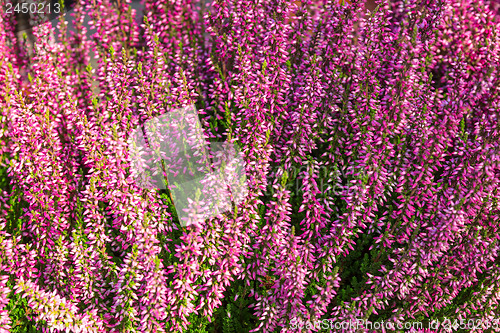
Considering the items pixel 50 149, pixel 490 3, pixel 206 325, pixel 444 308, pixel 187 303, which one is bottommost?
pixel 206 325

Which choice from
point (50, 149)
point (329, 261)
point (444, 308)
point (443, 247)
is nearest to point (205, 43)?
point (50, 149)

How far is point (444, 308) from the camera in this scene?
3975mm

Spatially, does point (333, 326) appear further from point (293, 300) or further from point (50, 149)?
point (50, 149)

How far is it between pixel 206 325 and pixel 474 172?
2925 millimetres

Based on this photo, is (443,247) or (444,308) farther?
(444,308)

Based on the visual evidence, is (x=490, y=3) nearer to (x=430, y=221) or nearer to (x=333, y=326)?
(x=430, y=221)

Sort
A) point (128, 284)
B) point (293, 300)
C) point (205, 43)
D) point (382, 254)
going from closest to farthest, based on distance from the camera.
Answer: point (128, 284), point (293, 300), point (382, 254), point (205, 43)

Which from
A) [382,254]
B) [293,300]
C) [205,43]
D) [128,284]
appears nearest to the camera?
[128,284]

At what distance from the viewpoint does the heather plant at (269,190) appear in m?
3.30

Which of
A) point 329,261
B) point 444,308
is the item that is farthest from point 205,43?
point 444,308

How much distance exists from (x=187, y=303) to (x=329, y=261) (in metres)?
1.30

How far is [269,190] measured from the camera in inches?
174

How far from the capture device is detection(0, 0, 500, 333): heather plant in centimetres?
330

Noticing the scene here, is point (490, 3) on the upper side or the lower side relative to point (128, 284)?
upper
